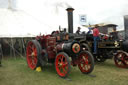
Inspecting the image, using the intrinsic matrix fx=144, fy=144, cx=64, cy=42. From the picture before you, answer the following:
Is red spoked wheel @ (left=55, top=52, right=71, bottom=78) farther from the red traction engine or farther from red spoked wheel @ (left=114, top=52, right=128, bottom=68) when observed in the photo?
red spoked wheel @ (left=114, top=52, right=128, bottom=68)

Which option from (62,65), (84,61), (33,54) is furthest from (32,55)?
(84,61)

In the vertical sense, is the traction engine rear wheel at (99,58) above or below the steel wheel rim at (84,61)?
below

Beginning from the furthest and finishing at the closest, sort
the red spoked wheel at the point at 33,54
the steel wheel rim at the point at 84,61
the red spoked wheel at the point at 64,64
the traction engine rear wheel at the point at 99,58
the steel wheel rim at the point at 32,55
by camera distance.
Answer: the traction engine rear wheel at the point at 99,58
the steel wheel rim at the point at 32,55
the red spoked wheel at the point at 33,54
the steel wheel rim at the point at 84,61
the red spoked wheel at the point at 64,64

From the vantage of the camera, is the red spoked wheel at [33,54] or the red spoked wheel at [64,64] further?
the red spoked wheel at [33,54]

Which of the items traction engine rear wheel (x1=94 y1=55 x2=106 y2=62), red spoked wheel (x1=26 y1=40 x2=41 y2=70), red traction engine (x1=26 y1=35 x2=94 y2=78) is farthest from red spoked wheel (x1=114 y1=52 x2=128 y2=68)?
red spoked wheel (x1=26 y1=40 x2=41 y2=70)

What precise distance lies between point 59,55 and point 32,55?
4.19ft

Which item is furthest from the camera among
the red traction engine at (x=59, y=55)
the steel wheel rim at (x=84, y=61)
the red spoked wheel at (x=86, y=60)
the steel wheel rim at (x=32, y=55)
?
the steel wheel rim at (x=32, y=55)

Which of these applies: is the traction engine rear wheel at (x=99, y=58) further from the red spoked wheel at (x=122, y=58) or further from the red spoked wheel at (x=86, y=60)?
the red spoked wheel at (x=86, y=60)

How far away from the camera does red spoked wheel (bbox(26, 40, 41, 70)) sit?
4.34 metres

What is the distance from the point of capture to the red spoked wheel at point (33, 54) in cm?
434

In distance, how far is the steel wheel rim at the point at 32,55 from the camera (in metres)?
4.57

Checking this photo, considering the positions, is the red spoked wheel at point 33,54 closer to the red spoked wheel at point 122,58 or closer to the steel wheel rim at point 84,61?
the steel wheel rim at point 84,61

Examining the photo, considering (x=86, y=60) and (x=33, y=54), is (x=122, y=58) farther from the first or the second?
(x=33, y=54)

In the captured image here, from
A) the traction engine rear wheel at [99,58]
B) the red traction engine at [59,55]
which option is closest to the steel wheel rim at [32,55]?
the red traction engine at [59,55]
